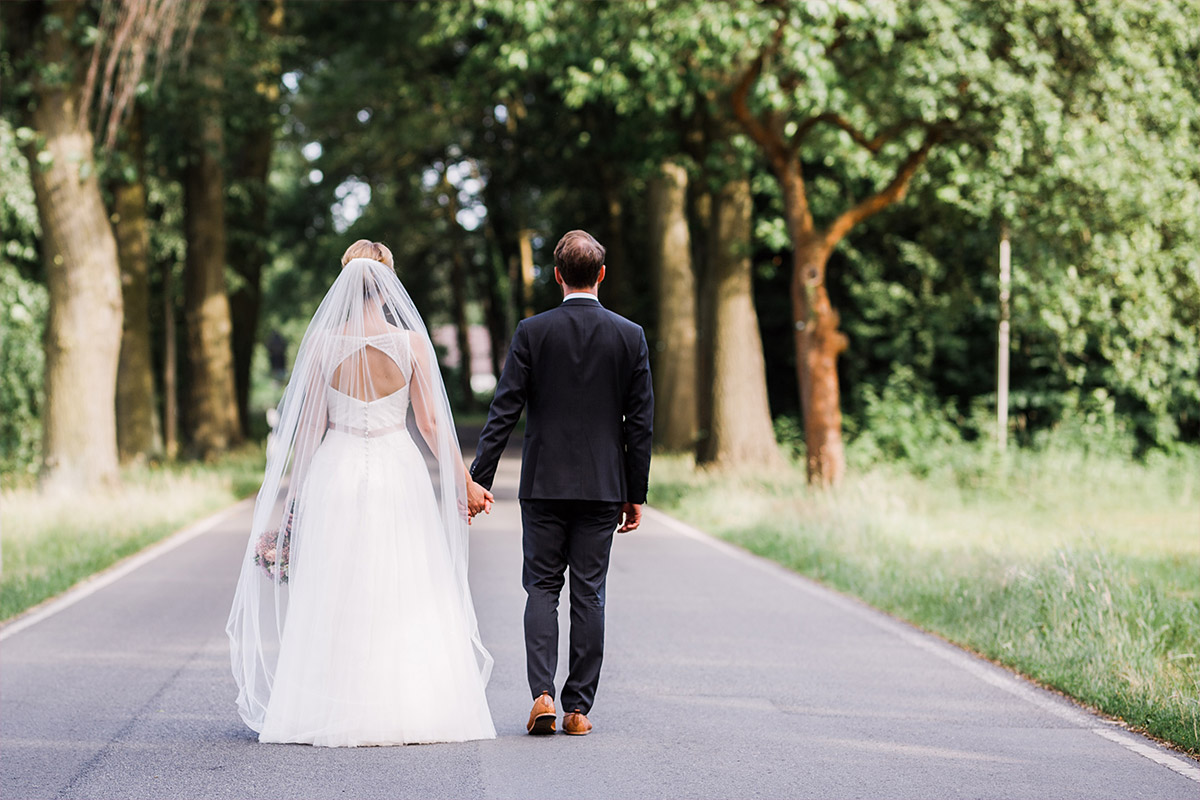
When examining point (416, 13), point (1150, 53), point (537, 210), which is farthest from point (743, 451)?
point (537, 210)

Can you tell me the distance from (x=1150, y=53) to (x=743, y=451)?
9218 mm

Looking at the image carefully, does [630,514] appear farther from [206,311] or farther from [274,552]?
[206,311]

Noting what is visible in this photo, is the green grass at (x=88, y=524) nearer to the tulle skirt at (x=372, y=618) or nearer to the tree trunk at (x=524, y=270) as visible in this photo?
the tulle skirt at (x=372, y=618)

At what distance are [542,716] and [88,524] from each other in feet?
32.4

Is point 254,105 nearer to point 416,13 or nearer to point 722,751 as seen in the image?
point 416,13

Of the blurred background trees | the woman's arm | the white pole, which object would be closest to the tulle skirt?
the woman's arm

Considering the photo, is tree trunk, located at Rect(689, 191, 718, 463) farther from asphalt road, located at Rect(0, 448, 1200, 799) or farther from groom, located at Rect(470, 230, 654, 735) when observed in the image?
groom, located at Rect(470, 230, 654, 735)

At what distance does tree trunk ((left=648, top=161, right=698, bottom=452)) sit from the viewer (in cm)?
2738

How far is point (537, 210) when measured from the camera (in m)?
40.7

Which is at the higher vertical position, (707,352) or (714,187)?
(714,187)

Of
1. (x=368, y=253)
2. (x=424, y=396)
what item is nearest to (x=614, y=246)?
(x=368, y=253)

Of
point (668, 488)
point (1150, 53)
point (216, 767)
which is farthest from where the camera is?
point (668, 488)

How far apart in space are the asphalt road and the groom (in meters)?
0.41

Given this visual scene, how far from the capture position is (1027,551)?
1125 cm
